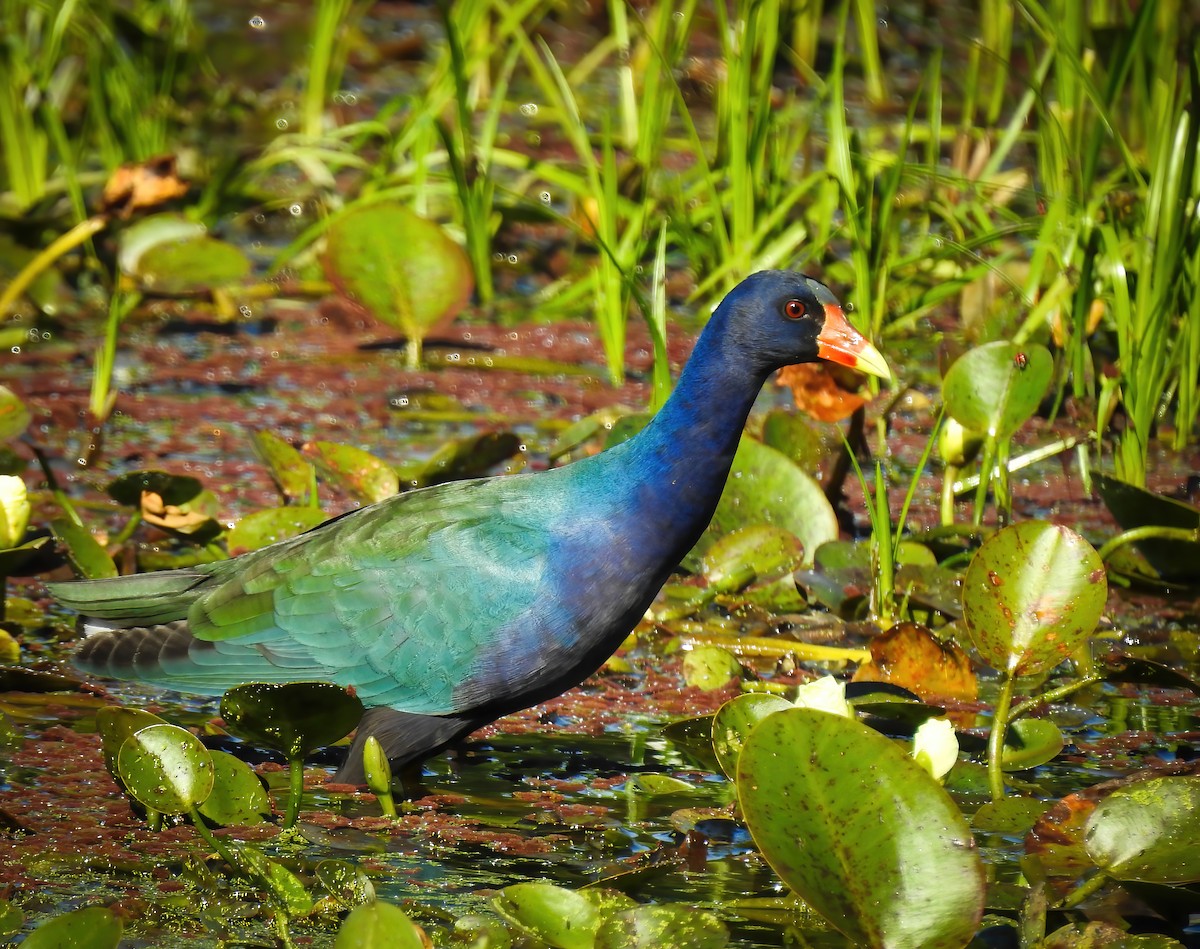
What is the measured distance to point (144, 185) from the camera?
4.06 m

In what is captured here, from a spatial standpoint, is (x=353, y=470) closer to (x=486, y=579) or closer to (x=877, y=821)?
(x=486, y=579)

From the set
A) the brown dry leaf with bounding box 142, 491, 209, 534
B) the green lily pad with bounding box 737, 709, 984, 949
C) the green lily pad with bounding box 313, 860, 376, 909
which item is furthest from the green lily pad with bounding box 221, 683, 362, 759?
the brown dry leaf with bounding box 142, 491, 209, 534

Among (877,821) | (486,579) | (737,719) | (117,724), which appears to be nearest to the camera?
(877,821)

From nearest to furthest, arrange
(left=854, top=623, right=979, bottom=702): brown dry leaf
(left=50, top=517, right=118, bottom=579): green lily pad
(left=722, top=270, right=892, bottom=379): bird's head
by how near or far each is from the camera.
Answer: (left=722, top=270, right=892, bottom=379): bird's head, (left=854, top=623, right=979, bottom=702): brown dry leaf, (left=50, top=517, right=118, bottom=579): green lily pad

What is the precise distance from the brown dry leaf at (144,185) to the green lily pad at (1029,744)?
8.22 feet

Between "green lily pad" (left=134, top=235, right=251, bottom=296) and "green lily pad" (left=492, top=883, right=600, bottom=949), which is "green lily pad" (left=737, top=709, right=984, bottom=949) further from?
"green lily pad" (left=134, top=235, right=251, bottom=296)

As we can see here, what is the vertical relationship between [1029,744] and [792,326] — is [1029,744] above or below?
below

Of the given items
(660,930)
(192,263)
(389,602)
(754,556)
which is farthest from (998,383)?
(192,263)

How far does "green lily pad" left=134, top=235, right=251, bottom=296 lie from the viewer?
4605mm

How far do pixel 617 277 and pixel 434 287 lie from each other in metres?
0.47

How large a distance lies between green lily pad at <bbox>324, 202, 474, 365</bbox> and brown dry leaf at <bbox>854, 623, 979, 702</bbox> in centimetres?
173

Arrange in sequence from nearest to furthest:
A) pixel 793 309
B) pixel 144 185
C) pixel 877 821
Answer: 1. pixel 877 821
2. pixel 793 309
3. pixel 144 185

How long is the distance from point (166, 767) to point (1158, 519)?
2124mm

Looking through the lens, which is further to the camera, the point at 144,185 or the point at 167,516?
the point at 144,185
